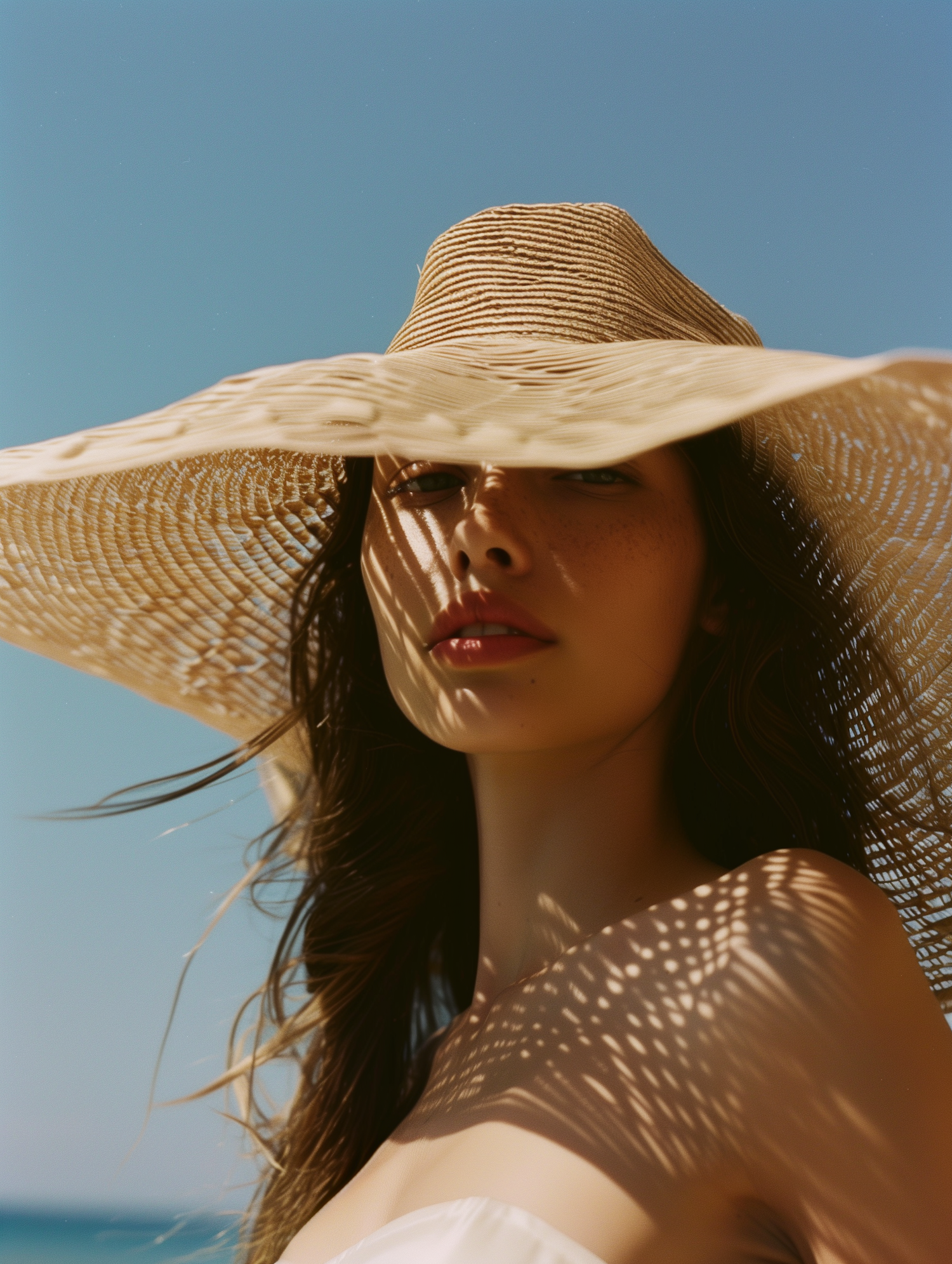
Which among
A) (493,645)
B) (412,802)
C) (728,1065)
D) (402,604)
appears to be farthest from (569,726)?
(412,802)

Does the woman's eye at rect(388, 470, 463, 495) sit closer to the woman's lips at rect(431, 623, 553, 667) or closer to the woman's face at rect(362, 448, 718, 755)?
the woman's face at rect(362, 448, 718, 755)

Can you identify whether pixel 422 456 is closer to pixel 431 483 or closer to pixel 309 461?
pixel 431 483

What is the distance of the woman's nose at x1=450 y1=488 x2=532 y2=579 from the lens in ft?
3.91

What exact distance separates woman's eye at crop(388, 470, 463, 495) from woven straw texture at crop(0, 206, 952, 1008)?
0.46 ft

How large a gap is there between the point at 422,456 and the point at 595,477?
44 cm

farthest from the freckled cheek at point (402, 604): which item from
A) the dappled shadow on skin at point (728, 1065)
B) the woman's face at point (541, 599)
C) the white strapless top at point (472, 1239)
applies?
the white strapless top at point (472, 1239)

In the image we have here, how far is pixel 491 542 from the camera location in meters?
1.20

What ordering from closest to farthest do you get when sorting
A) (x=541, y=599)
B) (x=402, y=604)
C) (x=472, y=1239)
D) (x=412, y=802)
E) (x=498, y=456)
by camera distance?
(x=498, y=456) < (x=472, y=1239) < (x=541, y=599) < (x=402, y=604) < (x=412, y=802)

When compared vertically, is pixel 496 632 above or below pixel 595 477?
below

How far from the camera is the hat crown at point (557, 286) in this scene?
1312mm

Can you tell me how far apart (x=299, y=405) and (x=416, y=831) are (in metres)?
0.97

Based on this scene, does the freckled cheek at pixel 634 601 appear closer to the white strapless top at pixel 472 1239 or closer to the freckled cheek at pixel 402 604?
the freckled cheek at pixel 402 604

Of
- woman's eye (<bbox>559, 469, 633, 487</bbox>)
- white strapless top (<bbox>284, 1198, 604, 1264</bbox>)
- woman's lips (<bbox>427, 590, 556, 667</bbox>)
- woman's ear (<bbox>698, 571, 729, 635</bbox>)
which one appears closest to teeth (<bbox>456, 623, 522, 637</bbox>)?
woman's lips (<bbox>427, 590, 556, 667</bbox>)

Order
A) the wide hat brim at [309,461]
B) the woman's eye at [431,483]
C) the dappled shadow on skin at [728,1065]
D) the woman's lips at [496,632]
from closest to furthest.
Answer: the wide hat brim at [309,461]
the dappled shadow on skin at [728,1065]
the woman's lips at [496,632]
the woman's eye at [431,483]
